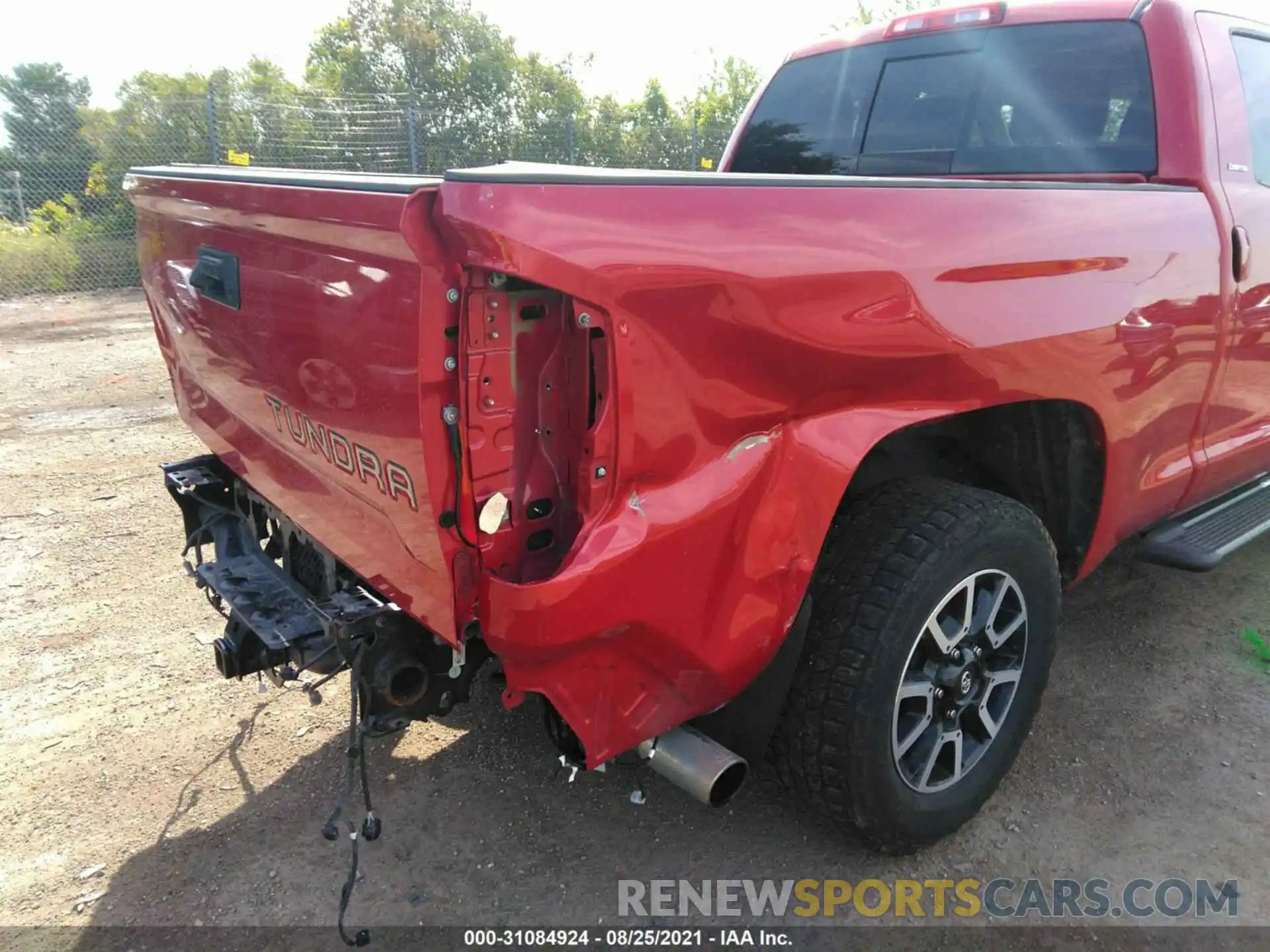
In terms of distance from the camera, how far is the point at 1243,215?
2967mm

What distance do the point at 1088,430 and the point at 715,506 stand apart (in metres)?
1.44

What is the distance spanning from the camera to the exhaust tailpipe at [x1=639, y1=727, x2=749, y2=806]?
1.98 m

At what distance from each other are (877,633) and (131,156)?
46.3ft

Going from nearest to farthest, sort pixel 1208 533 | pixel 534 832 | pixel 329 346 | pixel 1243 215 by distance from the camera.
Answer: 1. pixel 329 346
2. pixel 534 832
3. pixel 1243 215
4. pixel 1208 533

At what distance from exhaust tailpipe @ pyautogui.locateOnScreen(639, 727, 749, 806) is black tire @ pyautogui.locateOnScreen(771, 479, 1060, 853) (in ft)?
0.86

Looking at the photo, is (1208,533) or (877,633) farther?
(1208,533)

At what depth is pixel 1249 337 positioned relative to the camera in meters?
→ 3.06

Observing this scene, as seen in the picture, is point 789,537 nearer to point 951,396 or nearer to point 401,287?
point 951,396

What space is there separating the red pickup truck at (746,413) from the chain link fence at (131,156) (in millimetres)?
9806

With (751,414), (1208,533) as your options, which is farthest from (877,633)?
(1208,533)

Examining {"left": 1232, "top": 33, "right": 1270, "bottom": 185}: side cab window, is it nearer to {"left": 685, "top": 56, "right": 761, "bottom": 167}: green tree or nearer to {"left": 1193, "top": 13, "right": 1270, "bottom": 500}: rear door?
{"left": 1193, "top": 13, "right": 1270, "bottom": 500}: rear door

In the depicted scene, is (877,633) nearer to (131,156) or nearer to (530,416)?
(530,416)

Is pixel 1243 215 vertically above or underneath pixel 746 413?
above

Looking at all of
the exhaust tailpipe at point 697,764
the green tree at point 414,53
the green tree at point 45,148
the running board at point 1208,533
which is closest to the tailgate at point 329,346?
the exhaust tailpipe at point 697,764
